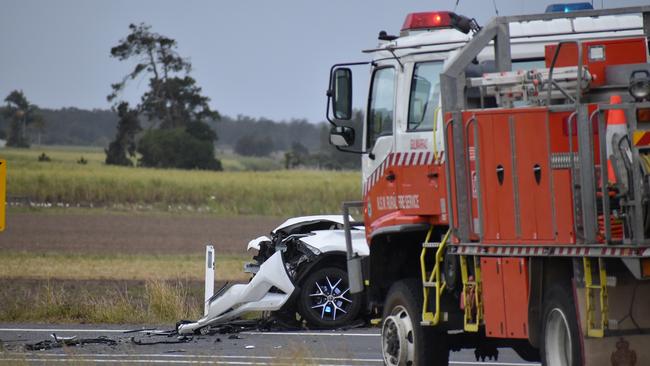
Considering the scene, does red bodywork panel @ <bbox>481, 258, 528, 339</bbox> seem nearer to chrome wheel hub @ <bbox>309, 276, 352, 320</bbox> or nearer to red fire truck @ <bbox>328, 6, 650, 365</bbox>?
red fire truck @ <bbox>328, 6, 650, 365</bbox>

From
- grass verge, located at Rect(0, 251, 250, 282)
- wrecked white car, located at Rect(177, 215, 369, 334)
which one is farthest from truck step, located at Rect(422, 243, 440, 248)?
grass verge, located at Rect(0, 251, 250, 282)

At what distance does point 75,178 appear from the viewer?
73188 mm

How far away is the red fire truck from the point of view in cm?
1028

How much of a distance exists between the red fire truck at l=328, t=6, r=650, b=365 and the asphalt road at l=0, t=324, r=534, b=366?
50.2 inches

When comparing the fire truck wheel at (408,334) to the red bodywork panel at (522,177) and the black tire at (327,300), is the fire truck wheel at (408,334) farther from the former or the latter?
the black tire at (327,300)

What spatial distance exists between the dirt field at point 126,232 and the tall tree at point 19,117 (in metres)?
92.7

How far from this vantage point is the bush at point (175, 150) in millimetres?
109688

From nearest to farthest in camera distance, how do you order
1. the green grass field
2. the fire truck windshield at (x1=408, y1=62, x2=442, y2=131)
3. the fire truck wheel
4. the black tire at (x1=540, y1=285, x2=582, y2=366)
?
1. the black tire at (x1=540, y1=285, x2=582, y2=366)
2. the fire truck wheel
3. the fire truck windshield at (x1=408, y1=62, x2=442, y2=131)
4. the green grass field

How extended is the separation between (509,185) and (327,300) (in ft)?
26.6

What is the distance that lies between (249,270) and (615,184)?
10049mm

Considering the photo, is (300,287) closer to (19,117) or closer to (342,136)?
(342,136)

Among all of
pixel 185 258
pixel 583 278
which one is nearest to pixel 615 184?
pixel 583 278

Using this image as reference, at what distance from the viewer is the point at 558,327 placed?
1097 centimetres

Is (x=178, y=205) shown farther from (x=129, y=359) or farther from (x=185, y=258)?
(x=129, y=359)
